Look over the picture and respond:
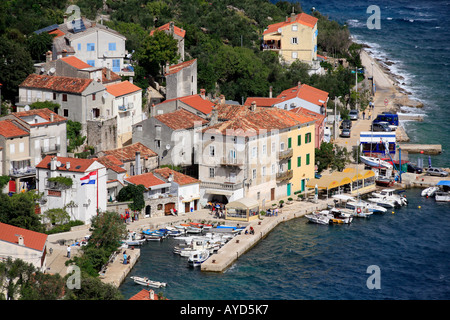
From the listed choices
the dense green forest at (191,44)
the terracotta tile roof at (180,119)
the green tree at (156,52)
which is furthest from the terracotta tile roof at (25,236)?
the green tree at (156,52)

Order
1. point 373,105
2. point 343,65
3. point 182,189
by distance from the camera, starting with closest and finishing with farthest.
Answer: point 182,189 → point 373,105 → point 343,65

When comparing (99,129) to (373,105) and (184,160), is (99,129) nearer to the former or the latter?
(184,160)

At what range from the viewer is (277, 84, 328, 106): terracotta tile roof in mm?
87562

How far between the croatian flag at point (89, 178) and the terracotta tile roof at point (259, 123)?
10640 millimetres

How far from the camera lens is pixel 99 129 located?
7369 cm

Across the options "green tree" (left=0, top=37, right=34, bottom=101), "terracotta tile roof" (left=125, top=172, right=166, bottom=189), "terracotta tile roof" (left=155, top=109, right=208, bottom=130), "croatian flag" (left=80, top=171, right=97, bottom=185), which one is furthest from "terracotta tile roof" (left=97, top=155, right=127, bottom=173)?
"green tree" (left=0, top=37, right=34, bottom=101)

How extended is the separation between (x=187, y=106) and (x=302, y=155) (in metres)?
11.2

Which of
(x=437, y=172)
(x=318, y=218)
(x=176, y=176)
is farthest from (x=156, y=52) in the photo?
(x=437, y=172)

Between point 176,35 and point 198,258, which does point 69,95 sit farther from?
point 198,258

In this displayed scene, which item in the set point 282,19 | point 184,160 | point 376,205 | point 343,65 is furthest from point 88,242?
point 282,19

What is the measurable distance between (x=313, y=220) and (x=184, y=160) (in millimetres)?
12161

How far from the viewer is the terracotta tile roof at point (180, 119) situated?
239 feet

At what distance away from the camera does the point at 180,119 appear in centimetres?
7456
